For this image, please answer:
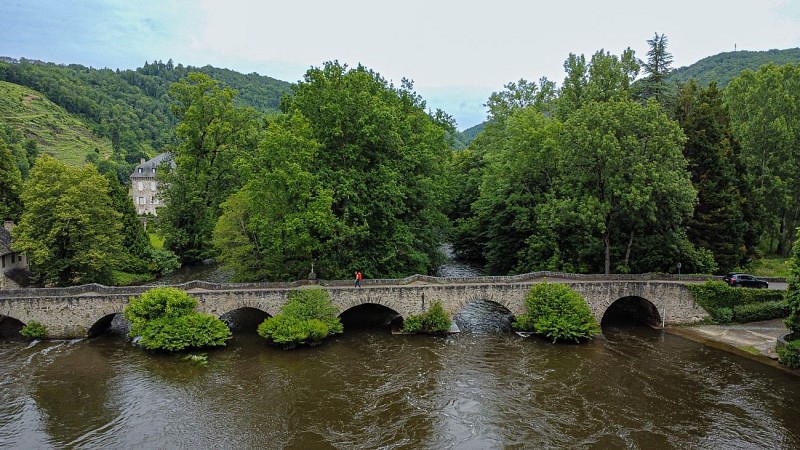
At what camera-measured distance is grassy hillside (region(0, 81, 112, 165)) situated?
10700 cm

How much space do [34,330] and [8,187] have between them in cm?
2056

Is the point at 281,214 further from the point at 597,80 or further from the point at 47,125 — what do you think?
the point at 47,125

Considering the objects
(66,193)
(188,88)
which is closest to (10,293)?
(66,193)

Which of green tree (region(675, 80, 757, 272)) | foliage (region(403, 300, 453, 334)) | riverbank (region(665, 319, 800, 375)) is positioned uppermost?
green tree (region(675, 80, 757, 272))

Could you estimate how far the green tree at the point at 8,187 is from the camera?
43031 mm

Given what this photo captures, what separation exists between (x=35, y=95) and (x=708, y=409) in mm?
156811

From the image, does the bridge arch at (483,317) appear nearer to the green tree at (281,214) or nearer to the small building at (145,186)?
the green tree at (281,214)

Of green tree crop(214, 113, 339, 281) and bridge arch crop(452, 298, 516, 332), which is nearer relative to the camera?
green tree crop(214, 113, 339, 281)

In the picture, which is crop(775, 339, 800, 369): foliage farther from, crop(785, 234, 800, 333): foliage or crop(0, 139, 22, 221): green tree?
crop(0, 139, 22, 221): green tree

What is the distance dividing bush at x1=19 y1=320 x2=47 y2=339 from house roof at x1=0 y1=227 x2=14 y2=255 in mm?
9723

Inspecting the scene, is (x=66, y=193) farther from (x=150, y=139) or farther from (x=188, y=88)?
(x=150, y=139)

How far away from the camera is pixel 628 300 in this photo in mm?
39906

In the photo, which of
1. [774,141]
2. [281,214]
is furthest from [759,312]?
[281,214]

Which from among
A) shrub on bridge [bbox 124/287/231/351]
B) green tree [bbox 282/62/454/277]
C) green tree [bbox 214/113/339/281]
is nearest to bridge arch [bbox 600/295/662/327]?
green tree [bbox 282/62/454/277]
